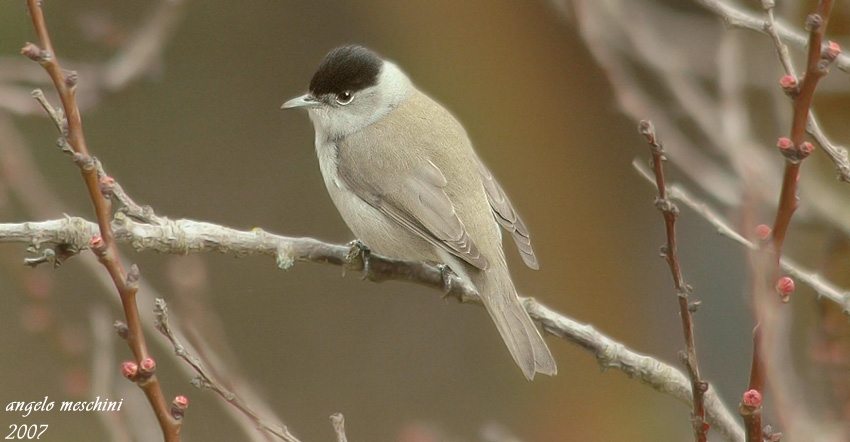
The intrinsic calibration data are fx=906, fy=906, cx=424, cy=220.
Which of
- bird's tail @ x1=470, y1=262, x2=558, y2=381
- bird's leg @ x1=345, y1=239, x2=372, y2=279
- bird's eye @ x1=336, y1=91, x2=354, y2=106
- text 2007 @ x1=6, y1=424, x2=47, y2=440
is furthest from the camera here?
bird's eye @ x1=336, y1=91, x2=354, y2=106

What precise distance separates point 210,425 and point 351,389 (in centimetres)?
111

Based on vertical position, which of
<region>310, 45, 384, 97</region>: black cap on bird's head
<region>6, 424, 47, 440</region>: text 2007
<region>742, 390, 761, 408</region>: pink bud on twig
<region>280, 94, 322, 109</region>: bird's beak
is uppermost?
<region>310, 45, 384, 97</region>: black cap on bird's head

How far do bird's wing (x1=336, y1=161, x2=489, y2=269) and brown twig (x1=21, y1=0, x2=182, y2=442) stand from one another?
7.77ft

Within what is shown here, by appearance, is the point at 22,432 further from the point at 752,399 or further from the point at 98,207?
the point at 752,399

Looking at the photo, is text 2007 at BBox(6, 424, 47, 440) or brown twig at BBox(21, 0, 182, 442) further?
text 2007 at BBox(6, 424, 47, 440)

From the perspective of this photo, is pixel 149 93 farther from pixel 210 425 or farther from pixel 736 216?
pixel 736 216

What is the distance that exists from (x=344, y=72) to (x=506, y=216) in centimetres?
112

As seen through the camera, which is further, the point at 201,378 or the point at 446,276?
the point at 446,276

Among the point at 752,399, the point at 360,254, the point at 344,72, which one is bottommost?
the point at 752,399

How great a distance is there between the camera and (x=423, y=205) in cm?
429

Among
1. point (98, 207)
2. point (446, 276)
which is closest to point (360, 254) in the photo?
point (446, 276)

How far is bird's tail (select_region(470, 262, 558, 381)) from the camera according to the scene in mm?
3602

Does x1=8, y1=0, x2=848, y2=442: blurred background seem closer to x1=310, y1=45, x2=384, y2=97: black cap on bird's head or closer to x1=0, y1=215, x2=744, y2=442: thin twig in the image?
x1=310, y1=45, x2=384, y2=97: black cap on bird's head

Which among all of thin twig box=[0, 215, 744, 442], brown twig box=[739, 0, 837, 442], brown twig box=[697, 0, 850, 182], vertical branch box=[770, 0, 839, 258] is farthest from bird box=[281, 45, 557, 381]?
vertical branch box=[770, 0, 839, 258]
